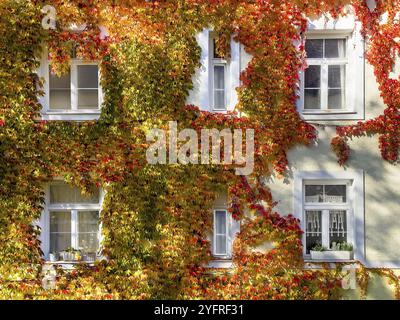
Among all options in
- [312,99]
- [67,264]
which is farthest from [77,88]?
[312,99]

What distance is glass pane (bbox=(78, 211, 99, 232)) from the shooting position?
1020cm

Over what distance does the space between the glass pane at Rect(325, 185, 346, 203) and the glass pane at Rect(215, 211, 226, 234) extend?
177 cm

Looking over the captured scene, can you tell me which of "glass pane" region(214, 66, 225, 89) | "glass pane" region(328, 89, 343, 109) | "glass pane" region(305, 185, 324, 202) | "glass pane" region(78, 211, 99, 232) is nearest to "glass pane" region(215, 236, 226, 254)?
"glass pane" region(305, 185, 324, 202)

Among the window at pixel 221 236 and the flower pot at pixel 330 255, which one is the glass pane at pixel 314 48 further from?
the flower pot at pixel 330 255

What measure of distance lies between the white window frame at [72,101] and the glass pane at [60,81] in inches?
2.3

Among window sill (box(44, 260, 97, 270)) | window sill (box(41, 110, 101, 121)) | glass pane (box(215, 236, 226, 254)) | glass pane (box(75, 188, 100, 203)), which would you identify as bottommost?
window sill (box(44, 260, 97, 270))

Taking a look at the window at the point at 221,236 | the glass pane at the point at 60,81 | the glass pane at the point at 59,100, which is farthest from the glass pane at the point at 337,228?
the glass pane at the point at 60,81

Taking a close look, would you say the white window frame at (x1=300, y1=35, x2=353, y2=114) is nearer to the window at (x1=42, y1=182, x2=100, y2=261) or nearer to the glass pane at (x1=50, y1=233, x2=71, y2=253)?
the window at (x1=42, y1=182, x2=100, y2=261)

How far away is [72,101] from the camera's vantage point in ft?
33.8

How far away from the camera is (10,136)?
32.6ft

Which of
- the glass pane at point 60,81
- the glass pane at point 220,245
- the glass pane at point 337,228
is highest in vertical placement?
the glass pane at point 60,81

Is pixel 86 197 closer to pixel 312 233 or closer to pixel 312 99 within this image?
pixel 312 233

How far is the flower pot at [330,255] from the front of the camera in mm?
9953

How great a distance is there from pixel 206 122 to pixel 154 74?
1180 millimetres
